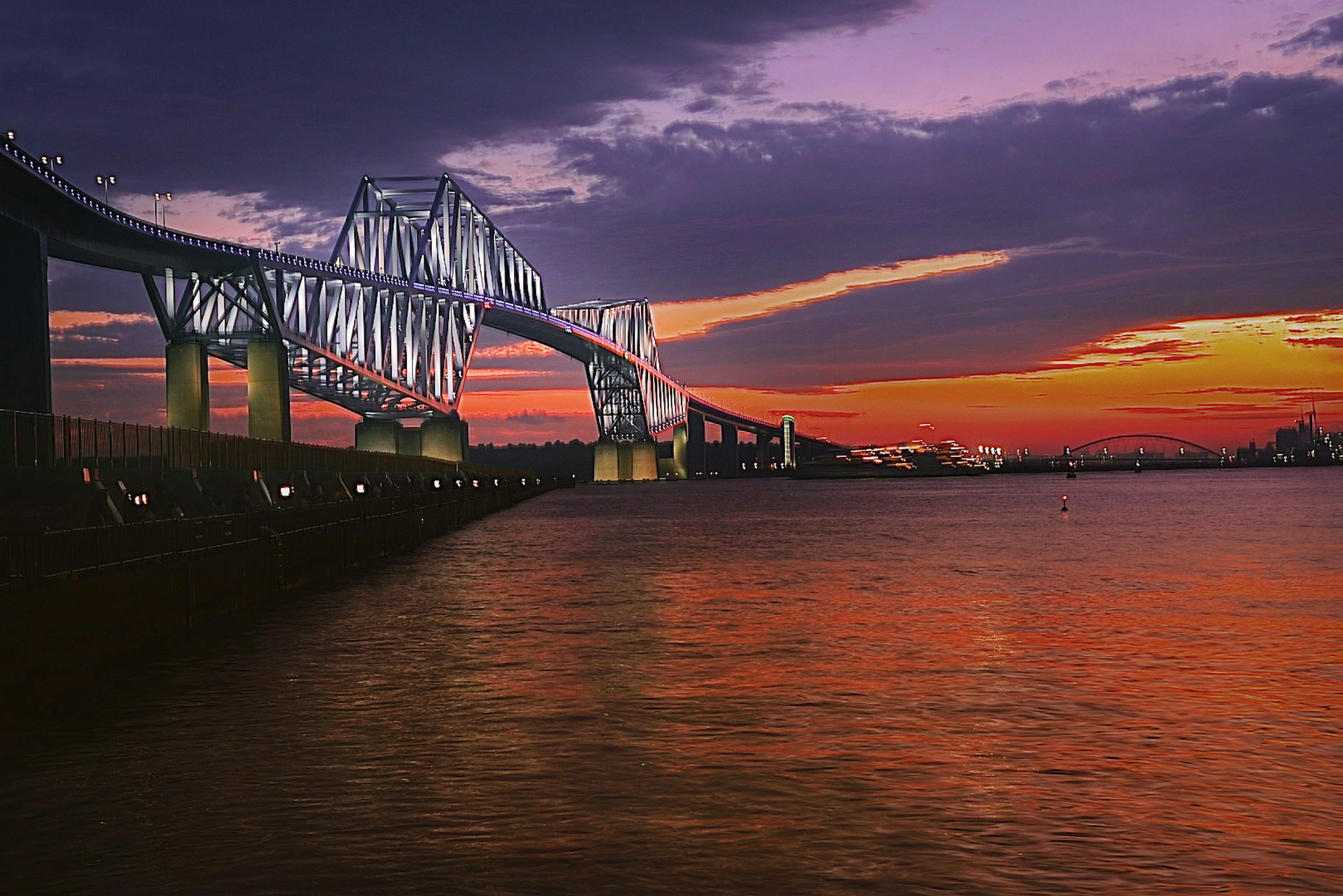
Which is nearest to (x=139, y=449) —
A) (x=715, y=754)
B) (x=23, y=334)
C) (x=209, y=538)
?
(x=209, y=538)

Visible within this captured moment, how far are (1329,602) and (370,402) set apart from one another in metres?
146

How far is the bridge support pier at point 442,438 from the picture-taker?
17512 centimetres

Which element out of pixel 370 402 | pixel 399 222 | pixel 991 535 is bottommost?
pixel 991 535

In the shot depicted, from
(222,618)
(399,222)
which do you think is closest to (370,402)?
(399,222)

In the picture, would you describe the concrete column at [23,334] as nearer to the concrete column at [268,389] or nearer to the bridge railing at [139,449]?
the bridge railing at [139,449]

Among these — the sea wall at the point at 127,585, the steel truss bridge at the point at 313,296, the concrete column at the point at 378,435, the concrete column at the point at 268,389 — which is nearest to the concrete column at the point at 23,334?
the steel truss bridge at the point at 313,296

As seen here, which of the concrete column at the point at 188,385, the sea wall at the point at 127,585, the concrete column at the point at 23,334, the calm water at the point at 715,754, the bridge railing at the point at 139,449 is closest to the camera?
the calm water at the point at 715,754

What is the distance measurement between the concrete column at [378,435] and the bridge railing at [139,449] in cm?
8265

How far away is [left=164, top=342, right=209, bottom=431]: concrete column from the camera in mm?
115625

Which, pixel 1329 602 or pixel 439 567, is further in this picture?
pixel 439 567

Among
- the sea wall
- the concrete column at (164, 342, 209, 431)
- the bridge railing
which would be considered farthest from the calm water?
the concrete column at (164, 342, 209, 431)

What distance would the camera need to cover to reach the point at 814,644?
23156mm

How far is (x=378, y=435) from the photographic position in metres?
173

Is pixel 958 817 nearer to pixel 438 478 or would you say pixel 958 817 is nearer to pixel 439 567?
pixel 439 567
